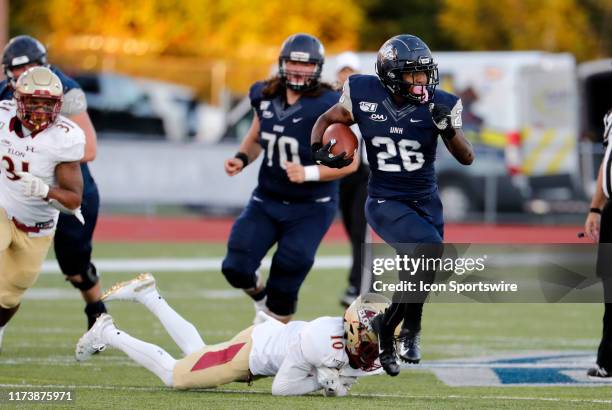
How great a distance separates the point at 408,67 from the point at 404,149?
420 mm

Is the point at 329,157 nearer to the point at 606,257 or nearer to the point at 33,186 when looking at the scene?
the point at 33,186

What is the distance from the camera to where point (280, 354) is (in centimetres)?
612

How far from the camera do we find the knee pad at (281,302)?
7.76 meters

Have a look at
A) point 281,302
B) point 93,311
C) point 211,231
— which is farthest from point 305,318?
point 211,231

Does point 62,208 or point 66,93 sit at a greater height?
point 66,93

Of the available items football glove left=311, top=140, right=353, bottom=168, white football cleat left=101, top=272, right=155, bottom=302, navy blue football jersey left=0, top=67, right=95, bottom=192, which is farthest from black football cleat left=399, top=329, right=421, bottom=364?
navy blue football jersey left=0, top=67, right=95, bottom=192

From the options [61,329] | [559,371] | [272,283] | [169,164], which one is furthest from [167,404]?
[169,164]

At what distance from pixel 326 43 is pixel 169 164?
967 cm

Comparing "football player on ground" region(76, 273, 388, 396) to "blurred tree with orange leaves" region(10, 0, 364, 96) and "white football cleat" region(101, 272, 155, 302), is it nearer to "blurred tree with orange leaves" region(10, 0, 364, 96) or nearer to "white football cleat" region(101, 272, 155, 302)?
"white football cleat" region(101, 272, 155, 302)

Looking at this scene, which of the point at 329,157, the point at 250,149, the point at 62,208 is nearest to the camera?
the point at 329,157

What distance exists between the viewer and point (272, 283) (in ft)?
25.4

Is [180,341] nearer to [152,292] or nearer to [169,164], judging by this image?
[152,292]

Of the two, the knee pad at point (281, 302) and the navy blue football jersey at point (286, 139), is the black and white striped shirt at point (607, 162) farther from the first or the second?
the knee pad at point (281, 302)

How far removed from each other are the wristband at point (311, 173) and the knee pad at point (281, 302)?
77 cm
